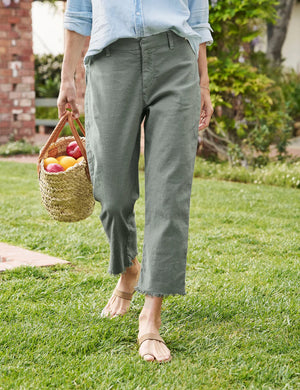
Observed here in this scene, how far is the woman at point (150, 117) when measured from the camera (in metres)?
2.38

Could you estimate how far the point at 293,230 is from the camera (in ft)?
15.8

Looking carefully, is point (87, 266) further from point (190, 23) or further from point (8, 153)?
point (8, 153)

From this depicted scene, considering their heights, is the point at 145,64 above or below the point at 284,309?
above

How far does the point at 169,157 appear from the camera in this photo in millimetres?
2414

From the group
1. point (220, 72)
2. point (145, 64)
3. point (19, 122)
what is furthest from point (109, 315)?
point (19, 122)

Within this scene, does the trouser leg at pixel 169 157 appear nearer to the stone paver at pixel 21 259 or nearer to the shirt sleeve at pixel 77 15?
the shirt sleeve at pixel 77 15

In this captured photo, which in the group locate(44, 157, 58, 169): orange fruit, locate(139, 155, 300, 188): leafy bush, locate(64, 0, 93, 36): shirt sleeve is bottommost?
locate(139, 155, 300, 188): leafy bush

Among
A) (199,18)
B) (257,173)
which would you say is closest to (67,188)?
(199,18)

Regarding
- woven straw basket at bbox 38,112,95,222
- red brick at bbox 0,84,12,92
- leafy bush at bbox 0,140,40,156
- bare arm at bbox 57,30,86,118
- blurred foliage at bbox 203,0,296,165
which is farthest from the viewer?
red brick at bbox 0,84,12,92

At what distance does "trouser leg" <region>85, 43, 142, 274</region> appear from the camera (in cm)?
241

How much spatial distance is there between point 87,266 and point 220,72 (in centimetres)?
530

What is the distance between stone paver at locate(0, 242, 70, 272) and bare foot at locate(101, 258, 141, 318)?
34.2 inches

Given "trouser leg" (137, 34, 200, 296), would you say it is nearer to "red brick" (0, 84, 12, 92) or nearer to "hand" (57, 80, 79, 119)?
"hand" (57, 80, 79, 119)

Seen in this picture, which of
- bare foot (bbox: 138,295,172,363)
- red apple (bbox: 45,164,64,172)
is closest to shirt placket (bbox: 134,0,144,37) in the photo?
red apple (bbox: 45,164,64,172)
